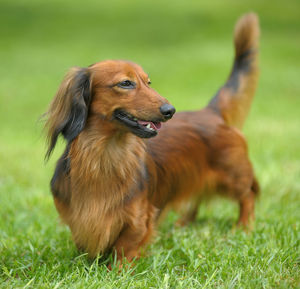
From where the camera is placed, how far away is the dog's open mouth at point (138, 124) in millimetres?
3064

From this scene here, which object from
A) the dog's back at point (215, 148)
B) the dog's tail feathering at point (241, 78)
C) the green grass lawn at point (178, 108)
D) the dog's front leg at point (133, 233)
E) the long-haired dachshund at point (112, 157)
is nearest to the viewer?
the long-haired dachshund at point (112, 157)

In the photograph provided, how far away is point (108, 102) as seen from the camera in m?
3.16

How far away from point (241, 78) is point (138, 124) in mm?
2125

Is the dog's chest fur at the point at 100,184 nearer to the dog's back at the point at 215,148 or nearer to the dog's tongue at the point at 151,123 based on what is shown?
the dog's tongue at the point at 151,123

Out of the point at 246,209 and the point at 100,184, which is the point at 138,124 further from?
the point at 246,209

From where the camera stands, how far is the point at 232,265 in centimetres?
331

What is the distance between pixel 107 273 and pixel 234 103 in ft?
7.85

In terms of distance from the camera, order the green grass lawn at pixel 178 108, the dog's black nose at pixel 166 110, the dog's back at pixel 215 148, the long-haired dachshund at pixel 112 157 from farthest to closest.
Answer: the dog's back at pixel 215 148, the green grass lawn at pixel 178 108, the long-haired dachshund at pixel 112 157, the dog's black nose at pixel 166 110

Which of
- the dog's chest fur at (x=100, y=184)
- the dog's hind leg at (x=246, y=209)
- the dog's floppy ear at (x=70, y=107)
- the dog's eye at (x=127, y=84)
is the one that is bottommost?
the dog's hind leg at (x=246, y=209)

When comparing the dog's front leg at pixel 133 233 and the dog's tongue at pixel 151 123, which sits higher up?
the dog's tongue at pixel 151 123

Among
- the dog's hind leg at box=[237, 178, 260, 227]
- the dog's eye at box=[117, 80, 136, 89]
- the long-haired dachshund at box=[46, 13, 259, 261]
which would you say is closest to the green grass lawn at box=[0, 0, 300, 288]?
the dog's hind leg at box=[237, 178, 260, 227]

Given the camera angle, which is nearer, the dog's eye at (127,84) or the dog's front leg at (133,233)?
the dog's eye at (127,84)

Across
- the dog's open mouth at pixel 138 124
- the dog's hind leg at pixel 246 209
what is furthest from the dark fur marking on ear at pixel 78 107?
the dog's hind leg at pixel 246 209

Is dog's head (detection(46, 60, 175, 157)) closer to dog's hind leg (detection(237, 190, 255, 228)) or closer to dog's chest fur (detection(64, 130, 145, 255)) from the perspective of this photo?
dog's chest fur (detection(64, 130, 145, 255))
